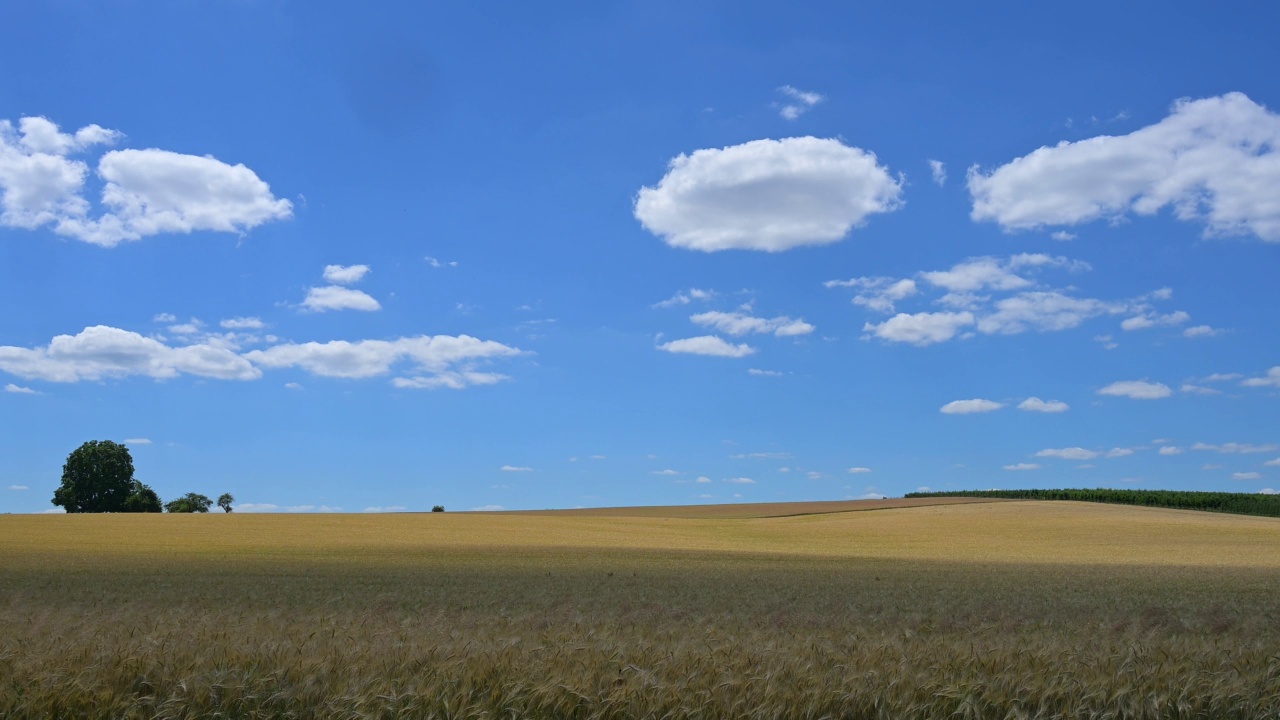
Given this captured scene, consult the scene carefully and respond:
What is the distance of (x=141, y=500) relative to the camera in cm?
8781

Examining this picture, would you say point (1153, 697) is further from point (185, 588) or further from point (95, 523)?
point (95, 523)

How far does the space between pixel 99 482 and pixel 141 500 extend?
152 inches

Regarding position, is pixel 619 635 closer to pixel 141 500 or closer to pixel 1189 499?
pixel 1189 499

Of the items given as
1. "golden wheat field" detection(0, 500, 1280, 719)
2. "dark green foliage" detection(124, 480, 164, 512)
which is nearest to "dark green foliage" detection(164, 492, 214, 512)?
"dark green foliage" detection(124, 480, 164, 512)

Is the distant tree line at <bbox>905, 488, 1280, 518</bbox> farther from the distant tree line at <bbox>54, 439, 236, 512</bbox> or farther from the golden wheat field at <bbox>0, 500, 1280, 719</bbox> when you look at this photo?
the distant tree line at <bbox>54, 439, 236, 512</bbox>

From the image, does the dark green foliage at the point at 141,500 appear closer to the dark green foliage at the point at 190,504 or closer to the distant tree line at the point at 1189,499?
the dark green foliage at the point at 190,504

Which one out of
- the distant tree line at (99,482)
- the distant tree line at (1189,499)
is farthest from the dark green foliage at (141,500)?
the distant tree line at (1189,499)

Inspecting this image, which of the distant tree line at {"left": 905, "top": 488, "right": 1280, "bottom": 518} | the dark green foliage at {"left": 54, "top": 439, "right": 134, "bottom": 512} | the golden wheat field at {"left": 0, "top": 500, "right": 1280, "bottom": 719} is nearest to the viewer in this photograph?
the golden wheat field at {"left": 0, "top": 500, "right": 1280, "bottom": 719}

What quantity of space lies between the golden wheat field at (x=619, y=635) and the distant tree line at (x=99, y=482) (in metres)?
63.1

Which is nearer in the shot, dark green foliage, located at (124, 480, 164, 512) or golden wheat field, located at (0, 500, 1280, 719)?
golden wheat field, located at (0, 500, 1280, 719)

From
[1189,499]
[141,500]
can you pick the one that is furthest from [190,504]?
[1189,499]

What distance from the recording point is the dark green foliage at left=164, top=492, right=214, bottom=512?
109 meters

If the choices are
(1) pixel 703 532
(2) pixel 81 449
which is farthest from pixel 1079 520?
(2) pixel 81 449

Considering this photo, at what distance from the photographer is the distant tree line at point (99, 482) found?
8581cm
